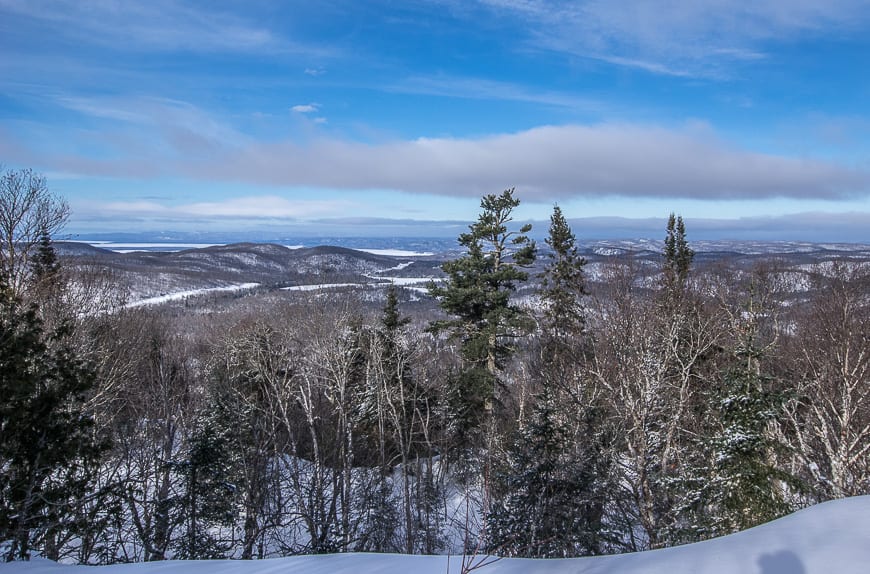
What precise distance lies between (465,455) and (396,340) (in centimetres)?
687

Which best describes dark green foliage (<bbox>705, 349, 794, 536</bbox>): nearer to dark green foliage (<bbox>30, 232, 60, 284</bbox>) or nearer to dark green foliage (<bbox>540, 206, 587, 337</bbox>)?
dark green foliage (<bbox>540, 206, 587, 337</bbox>)

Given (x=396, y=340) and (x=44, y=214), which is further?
(x=396, y=340)

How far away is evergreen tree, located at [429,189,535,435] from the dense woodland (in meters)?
0.11

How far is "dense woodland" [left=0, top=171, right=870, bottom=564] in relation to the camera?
9.31 m

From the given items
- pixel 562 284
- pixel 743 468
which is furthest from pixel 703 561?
pixel 562 284

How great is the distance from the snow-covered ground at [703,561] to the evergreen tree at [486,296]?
572 inches

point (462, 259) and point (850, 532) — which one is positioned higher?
point (462, 259)

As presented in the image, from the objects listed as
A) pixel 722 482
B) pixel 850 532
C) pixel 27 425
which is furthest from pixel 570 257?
pixel 27 425

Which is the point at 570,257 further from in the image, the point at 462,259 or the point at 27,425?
the point at 27,425

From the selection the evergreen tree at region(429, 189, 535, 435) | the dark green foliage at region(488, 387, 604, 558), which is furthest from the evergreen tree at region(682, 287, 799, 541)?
the evergreen tree at region(429, 189, 535, 435)

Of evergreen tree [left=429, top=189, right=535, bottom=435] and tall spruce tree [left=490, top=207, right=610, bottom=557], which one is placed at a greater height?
evergreen tree [left=429, top=189, right=535, bottom=435]

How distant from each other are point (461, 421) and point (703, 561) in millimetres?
18775

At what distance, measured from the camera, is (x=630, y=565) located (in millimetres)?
5250

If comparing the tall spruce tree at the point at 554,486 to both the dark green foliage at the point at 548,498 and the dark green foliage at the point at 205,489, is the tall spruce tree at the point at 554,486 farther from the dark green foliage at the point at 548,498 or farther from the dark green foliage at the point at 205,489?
the dark green foliage at the point at 205,489
